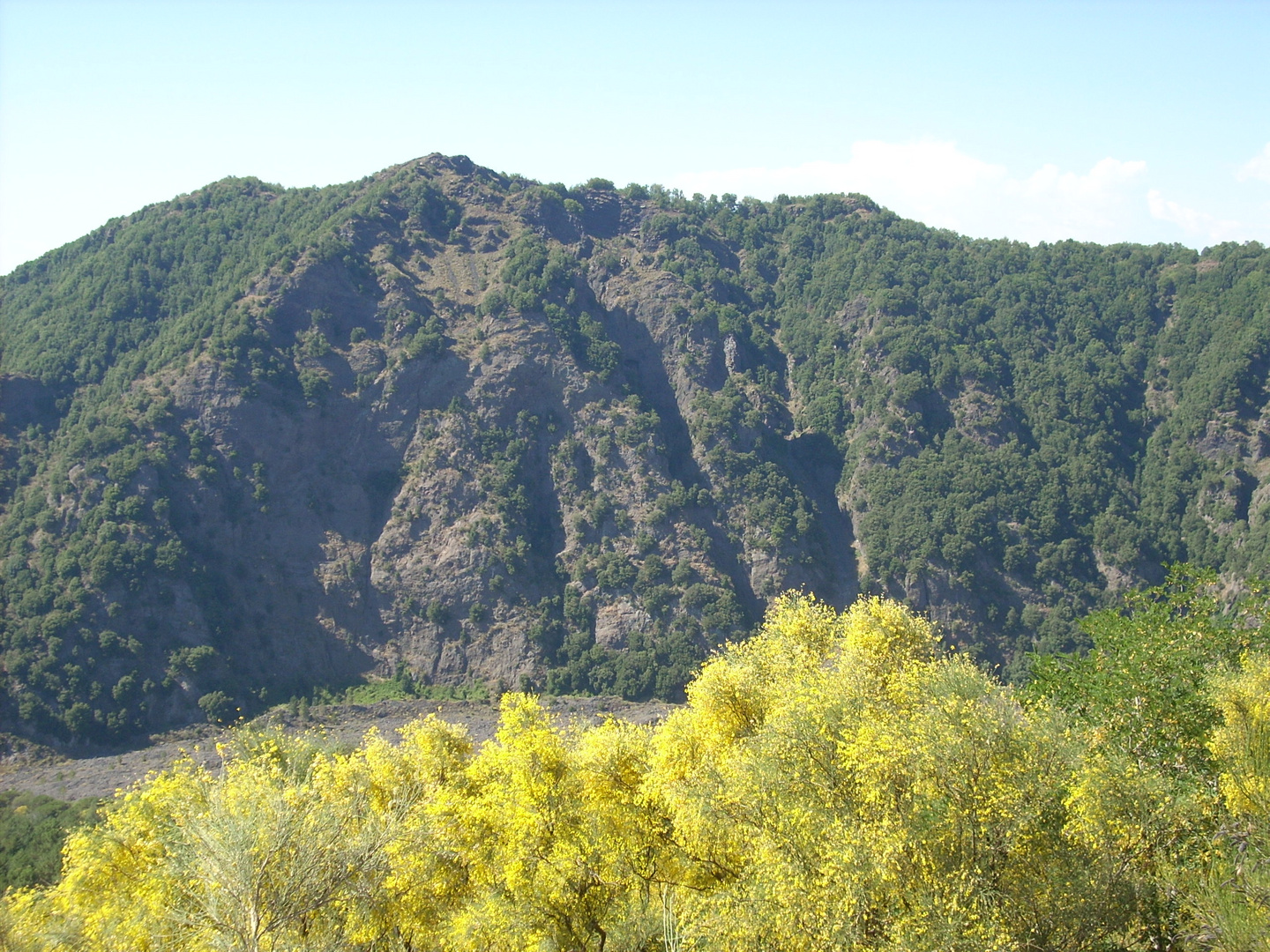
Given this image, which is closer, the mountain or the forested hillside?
the forested hillside

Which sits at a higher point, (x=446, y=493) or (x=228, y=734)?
(x=446, y=493)

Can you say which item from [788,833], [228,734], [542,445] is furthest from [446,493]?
[788,833]

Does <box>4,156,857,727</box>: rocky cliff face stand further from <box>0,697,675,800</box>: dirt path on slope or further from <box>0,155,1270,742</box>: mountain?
<box>0,697,675,800</box>: dirt path on slope

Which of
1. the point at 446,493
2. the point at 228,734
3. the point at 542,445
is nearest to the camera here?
the point at 228,734

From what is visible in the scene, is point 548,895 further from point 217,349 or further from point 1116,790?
point 217,349

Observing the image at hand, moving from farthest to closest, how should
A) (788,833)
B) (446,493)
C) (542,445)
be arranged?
(542,445) < (446,493) < (788,833)

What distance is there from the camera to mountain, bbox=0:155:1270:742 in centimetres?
8812

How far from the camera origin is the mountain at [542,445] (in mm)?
88125

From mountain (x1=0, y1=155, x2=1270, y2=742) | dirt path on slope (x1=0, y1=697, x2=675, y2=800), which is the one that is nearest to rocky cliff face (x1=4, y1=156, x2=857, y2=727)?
mountain (x1=0, y1=155, x2=1270, y2=742)

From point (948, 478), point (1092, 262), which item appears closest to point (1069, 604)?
point (948, 478)

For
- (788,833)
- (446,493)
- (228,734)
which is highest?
(446,493)

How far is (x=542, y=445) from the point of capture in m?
103

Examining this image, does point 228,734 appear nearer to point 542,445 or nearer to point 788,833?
point 542,445

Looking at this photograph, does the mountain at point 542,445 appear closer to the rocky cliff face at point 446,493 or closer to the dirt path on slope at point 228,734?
the rocky cliff face at point 446,493
